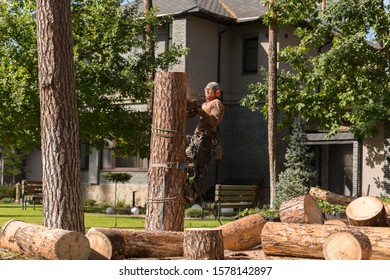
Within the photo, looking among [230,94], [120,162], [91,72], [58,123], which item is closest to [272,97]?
[91,72]

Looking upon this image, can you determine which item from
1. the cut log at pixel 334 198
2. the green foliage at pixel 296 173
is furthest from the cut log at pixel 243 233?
the green foliage at pixel 296 173

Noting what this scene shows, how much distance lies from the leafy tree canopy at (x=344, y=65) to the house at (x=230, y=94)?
5.79m

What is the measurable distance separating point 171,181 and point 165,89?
1381 millimetres

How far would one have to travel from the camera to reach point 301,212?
11.8 m

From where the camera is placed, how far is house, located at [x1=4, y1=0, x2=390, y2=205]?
3145 cm

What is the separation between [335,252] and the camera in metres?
10.1

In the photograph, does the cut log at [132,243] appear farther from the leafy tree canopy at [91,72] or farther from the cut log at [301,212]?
the leafy tree canopy at [91,72]

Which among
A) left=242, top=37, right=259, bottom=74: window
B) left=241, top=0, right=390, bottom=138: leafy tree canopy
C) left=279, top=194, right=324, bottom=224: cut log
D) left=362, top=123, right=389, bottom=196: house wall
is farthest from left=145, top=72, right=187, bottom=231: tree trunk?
left=242, top=37, right=259, bottom=74: window

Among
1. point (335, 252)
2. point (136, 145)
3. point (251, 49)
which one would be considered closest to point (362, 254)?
point (335, 252)

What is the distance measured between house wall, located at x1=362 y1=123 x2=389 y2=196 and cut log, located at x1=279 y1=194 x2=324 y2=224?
55.2 feet

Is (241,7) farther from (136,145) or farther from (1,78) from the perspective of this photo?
(1,78)

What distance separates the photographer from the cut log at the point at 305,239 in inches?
424

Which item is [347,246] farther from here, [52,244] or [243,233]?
[52,244]

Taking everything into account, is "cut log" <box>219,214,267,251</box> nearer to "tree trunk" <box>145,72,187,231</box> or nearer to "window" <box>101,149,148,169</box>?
"tree trunk" <box>145,72,187,231</box>
